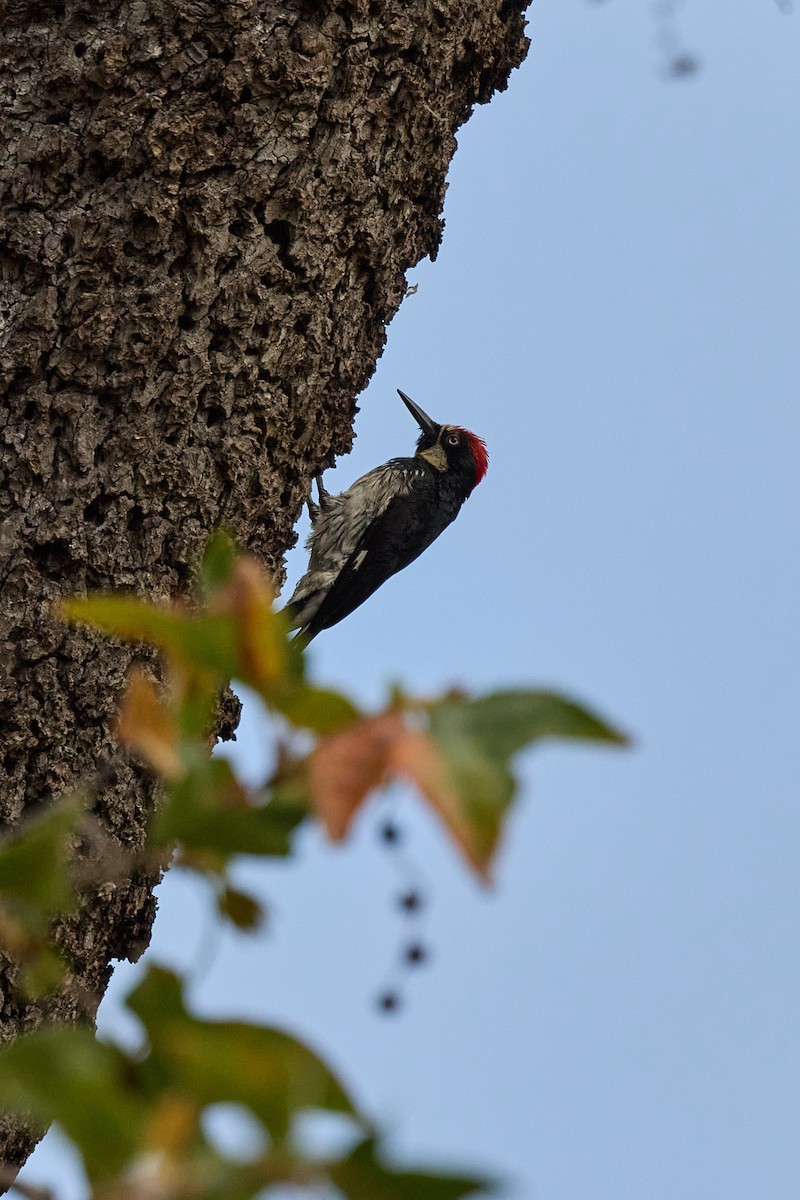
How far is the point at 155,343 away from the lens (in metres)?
2.55

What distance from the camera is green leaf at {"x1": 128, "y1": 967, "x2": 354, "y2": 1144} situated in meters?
0.75

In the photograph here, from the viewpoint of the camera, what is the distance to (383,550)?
6.02 m

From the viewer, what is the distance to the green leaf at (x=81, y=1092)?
0.74 m

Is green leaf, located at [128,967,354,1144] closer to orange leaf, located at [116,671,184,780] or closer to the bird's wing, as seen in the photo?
orange leaf, located at [116,671,184,780]

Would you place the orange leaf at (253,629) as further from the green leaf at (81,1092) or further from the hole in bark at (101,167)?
the hole in bark at (101,167)

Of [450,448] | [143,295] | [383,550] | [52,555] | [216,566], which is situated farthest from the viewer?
[450,448]

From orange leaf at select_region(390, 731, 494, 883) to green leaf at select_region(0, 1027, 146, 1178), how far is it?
0.79ft

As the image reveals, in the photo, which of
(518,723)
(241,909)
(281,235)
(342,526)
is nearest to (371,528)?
(342,526)

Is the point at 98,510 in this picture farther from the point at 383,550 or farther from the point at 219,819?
the point at 383,550

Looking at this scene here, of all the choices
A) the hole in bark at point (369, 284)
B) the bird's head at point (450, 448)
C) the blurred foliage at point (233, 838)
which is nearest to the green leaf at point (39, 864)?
the blurred foliage at point (233, 838)

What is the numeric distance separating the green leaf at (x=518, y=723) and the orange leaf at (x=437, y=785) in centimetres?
2

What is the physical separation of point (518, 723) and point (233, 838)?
22 centimetres

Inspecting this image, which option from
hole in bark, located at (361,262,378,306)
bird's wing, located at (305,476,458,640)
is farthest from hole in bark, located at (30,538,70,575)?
bird's wing, located at (305,476,458,640)

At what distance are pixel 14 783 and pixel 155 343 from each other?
2.79 feet
